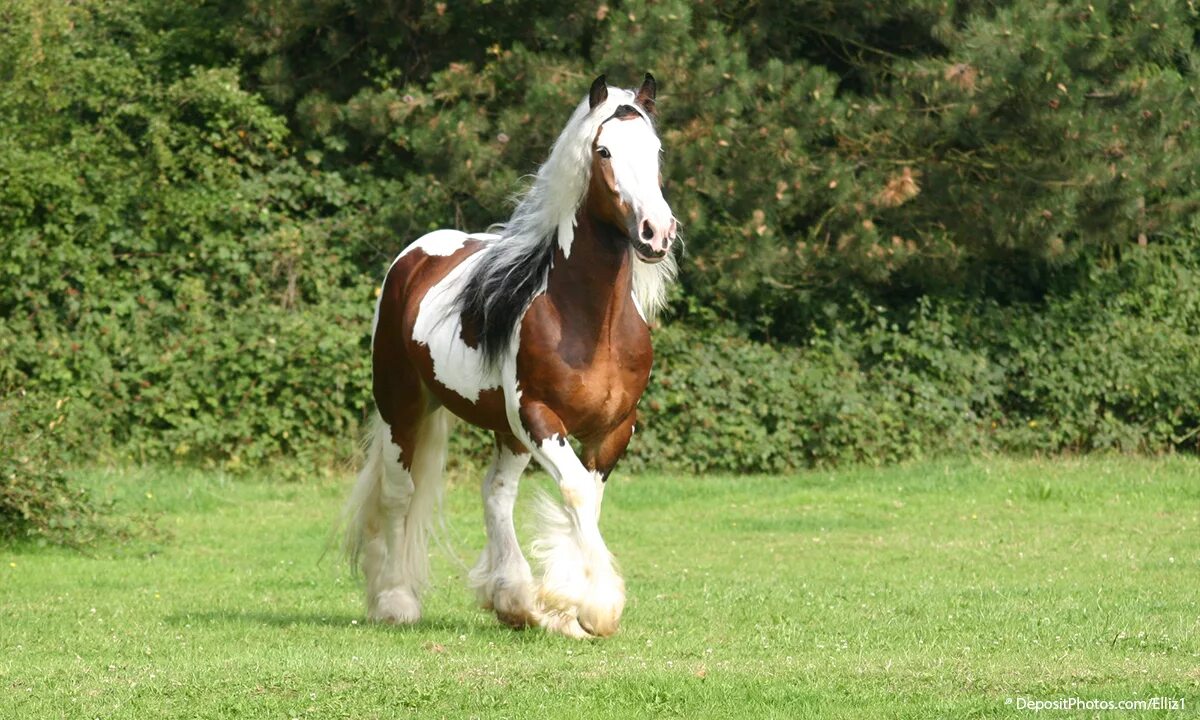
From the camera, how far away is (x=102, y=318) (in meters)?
16.9

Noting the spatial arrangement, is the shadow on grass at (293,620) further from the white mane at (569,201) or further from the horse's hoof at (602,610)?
the white mane at (569,201)

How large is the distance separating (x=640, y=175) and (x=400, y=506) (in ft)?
8.75

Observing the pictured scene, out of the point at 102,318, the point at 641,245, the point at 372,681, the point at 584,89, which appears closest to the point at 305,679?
the point at 372,681

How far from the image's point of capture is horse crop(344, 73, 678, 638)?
736 cm

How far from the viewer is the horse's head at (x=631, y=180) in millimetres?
6973

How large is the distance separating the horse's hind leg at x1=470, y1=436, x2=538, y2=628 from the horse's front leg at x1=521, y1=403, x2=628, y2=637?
35 centimetres

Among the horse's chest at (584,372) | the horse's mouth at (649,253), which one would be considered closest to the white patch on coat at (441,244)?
the horse's chest at (584,372)

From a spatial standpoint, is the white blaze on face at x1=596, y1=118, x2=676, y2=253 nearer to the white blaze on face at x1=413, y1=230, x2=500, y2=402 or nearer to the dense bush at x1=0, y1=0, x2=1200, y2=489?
the white blaze on face at x1=413, y1=230, x2=500, y2=402

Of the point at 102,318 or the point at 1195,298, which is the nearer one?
the point at 102,318

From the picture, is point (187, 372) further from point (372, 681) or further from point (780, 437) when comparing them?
point (372, 681)

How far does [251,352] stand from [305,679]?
34.0ft

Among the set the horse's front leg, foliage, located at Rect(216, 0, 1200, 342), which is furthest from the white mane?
foliage, located at Rect(216, 0, 1200, 342)

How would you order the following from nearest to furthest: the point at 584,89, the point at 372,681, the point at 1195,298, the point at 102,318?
the point at 372,681
the point at 584,89
the point at 102,318
the point at 1195,298

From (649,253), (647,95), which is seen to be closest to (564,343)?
(649,253)
